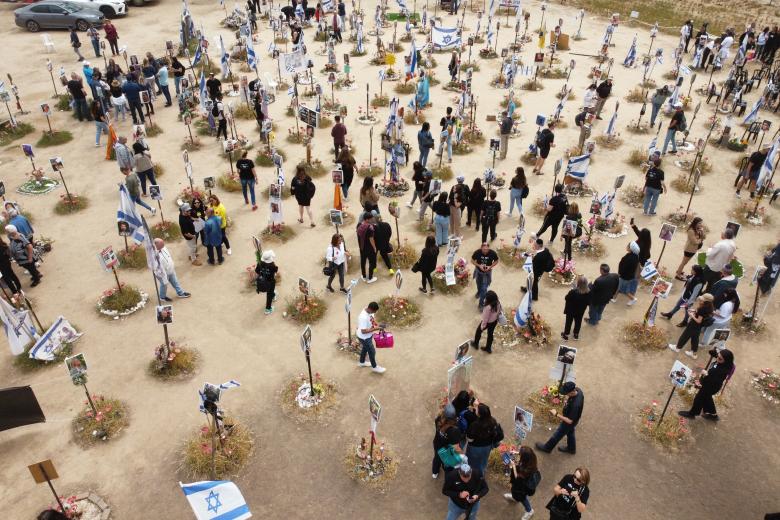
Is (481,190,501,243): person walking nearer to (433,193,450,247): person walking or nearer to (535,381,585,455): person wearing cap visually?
(433,193,450,247): person walking

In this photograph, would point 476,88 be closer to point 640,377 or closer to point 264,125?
point 264,125

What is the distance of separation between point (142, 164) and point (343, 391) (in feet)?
35.0

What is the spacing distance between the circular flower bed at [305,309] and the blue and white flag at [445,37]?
21.1 metres

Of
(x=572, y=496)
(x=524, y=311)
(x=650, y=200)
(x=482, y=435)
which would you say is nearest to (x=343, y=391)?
(x=482, y=435)

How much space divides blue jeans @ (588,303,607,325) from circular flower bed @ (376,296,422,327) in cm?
397

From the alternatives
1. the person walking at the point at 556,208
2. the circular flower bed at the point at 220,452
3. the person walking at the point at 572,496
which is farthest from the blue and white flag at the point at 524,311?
the circular flower bed at the point at 220,452

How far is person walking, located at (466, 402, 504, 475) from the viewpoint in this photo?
335 inches

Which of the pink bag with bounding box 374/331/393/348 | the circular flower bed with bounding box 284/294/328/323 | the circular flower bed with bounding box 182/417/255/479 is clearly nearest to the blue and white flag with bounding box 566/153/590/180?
the circular flower bed with bounding box 284/294/328/323

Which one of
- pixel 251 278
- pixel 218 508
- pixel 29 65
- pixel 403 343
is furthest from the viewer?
pixel 29 65

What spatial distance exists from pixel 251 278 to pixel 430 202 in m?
5.56

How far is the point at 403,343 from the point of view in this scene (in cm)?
1237

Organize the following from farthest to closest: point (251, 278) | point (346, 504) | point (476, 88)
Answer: point (476, 88)
point (251, 278)
point (346, 504)

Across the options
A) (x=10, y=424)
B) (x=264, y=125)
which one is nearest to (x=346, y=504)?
(x=10, y=424)

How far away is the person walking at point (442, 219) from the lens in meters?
14.6
